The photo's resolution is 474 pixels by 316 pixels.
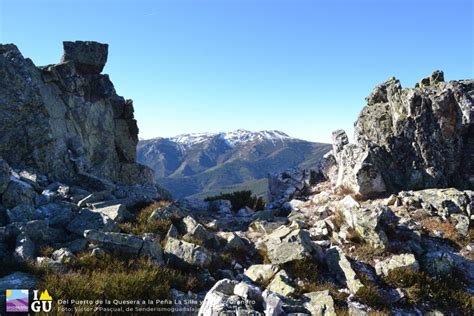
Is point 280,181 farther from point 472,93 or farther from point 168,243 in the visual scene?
point 168,243

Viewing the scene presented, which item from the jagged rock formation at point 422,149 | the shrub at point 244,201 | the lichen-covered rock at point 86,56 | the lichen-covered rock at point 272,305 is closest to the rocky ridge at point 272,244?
the lichen-covered rock at point 272,305

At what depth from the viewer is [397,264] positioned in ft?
41.0

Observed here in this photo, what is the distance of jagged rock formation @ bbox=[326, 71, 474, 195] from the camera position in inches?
883

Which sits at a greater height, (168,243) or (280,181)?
(280,181)

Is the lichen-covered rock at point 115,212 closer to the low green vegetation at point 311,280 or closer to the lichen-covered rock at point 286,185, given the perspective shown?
the low green vegetation at point 311,280

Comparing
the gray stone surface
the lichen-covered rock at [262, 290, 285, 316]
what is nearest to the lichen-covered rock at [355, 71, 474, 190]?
the gray stone surface

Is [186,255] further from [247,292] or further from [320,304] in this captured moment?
[320,304]

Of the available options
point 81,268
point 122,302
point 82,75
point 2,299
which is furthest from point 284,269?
point 82,75

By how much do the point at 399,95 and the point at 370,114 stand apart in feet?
9.38

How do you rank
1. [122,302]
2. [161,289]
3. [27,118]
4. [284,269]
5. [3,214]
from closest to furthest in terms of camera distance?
[122,302] → [161,289] → [284,269] → [3,214] → [27,118]

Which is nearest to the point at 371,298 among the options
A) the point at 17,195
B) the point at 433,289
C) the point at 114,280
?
the point at 433,289

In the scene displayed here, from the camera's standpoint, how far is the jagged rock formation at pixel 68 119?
21.9 m

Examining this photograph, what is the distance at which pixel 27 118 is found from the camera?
2252cm

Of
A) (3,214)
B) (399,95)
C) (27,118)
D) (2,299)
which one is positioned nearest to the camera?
(2,299)
